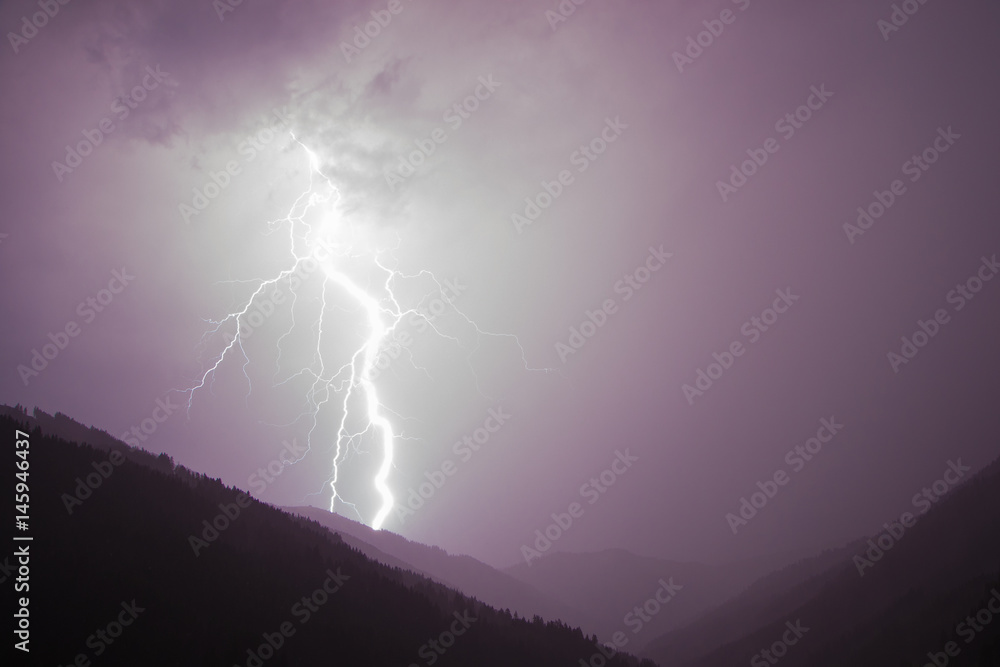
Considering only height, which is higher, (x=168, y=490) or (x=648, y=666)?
(x=648, y=666)

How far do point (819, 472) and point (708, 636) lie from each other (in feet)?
345

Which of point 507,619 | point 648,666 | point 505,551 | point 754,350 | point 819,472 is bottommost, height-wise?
point 505,551

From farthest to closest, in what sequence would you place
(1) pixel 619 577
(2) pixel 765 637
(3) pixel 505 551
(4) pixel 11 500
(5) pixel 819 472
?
(3) pixel 505 551 < (5) pixel 819 472 < (1) pixel 619 577 < (2) pixel 765 637 < (4) pixel 11 500

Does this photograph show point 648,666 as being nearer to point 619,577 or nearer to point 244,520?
point 244,520

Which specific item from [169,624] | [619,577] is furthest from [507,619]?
[619,577]

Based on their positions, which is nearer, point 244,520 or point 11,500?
point 11,500

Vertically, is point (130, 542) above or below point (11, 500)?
above

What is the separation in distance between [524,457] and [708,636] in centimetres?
17901

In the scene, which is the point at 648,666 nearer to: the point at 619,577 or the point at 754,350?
the point at 619,577

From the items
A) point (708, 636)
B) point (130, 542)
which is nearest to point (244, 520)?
point (130, 542)

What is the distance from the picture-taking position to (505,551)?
488ft

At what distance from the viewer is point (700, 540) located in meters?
109

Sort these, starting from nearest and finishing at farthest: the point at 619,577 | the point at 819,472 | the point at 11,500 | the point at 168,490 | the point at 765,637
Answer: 1. the point at 11,500
2. the point at 168,490
3. the point at 765,637
4. the point at 619,577
5. the point at 819,472

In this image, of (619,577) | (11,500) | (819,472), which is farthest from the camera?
(819,472)
